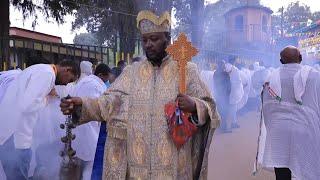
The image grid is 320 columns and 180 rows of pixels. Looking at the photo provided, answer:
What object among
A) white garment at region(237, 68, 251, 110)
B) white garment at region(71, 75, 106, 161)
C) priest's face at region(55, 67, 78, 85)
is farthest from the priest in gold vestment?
white garment at region(237, 68, 251, 110)

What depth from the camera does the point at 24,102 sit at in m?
4.29

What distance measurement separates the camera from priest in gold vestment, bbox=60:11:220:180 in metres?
3.30

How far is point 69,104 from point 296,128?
126 inches

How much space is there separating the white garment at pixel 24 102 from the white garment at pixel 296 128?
261 cm

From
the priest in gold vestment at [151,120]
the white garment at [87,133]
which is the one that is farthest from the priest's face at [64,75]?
the priest in gold vestment at [151,120]

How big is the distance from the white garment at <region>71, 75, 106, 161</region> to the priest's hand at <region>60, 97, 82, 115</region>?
109 inches

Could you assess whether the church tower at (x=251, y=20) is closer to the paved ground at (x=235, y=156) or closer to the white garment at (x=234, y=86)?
the white garment at (x=234, y=86)

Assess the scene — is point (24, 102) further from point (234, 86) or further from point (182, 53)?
point (234, 86)

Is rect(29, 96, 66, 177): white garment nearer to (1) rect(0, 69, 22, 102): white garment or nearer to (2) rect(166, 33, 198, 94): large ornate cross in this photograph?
(1) rect(0, 69, 22, 102): white garment

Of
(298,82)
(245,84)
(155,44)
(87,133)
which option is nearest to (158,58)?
(155,44)

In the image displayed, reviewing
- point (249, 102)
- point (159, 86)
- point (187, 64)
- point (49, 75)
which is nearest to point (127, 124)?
point (159, 86)

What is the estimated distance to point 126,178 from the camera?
3.40 m

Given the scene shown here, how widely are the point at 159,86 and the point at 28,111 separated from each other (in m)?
1.47

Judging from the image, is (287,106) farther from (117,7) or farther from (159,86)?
(117,7)
